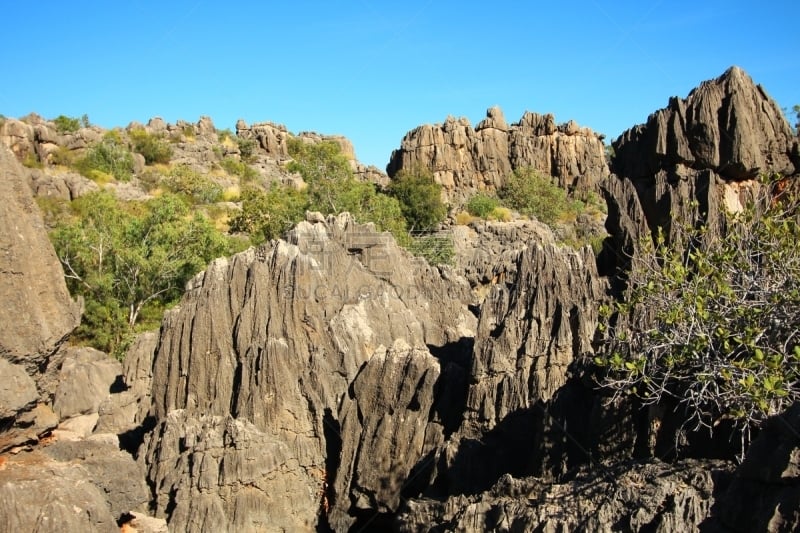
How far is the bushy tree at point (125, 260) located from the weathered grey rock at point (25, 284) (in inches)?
633

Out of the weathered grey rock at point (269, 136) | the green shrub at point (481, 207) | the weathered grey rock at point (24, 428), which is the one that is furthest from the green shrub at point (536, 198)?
the weathered grey rock at point (24, 428)

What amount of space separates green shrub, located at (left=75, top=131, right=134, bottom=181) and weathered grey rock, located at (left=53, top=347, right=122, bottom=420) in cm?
3369

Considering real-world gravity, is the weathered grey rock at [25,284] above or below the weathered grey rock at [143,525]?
above

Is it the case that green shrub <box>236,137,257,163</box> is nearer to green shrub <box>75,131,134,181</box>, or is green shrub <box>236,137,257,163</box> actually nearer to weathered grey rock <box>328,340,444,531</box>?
green shrub <box>75,131,134,181</box>

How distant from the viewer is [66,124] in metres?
60.8

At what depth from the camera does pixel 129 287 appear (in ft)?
88.9

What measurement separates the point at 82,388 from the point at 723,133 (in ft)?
46.2

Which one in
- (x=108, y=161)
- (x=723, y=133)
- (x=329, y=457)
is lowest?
(x=329, y=457)

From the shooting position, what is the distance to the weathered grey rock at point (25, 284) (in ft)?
28.5

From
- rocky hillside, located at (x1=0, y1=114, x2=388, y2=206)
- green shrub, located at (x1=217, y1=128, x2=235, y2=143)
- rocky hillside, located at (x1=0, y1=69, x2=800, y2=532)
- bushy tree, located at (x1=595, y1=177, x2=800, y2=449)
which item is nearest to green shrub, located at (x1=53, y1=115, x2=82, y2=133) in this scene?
rocky hillside, located at (x1=0, y1=114, x2=388, y2=206)

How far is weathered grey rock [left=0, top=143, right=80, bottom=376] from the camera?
8.69 metres

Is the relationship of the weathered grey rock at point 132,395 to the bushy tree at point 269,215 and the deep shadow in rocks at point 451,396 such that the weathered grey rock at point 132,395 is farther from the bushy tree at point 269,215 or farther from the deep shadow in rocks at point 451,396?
the bushy tree at point 269,215

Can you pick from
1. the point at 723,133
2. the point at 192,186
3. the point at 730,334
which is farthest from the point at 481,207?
the point at 730,334

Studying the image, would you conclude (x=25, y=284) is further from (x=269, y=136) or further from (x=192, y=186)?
(x=269, y=136)
